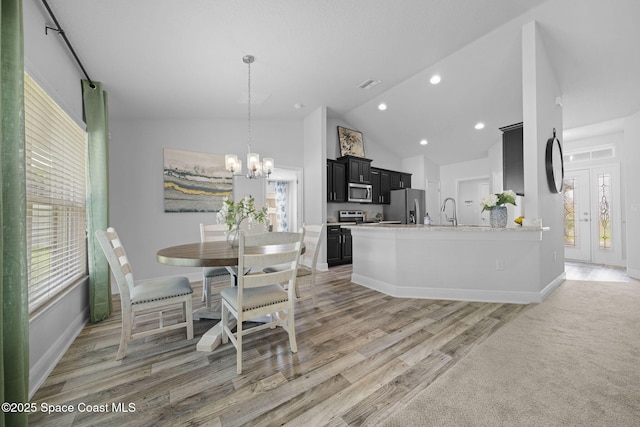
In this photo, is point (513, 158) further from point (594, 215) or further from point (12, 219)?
point (12, 219)

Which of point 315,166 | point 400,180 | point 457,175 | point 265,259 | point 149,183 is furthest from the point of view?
point 457,175

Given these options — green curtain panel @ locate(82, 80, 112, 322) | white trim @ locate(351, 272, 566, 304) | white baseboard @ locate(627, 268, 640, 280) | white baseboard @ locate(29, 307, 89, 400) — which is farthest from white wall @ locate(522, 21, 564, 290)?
green curtain panel @ locate(82, 80, 112, 322)

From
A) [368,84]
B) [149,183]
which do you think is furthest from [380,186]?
[149,183]

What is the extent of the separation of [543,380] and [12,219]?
3036mm

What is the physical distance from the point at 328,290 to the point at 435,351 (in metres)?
1.75

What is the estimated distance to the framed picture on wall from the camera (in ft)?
18.6

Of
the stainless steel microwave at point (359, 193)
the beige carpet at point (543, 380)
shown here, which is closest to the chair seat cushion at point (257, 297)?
the beige carpet at point (543, 380)

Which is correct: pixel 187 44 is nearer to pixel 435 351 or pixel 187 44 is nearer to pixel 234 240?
pixel 234 240

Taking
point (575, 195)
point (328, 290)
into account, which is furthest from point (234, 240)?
point (575, 195)

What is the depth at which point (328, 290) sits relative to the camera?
352cm

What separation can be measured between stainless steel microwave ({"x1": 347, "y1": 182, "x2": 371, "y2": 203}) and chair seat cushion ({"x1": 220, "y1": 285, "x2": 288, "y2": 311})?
12.7 ft

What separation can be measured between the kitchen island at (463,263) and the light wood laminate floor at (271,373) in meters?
0.45

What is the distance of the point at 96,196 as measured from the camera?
8.65ft

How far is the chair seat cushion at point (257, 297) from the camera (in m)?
1.80
